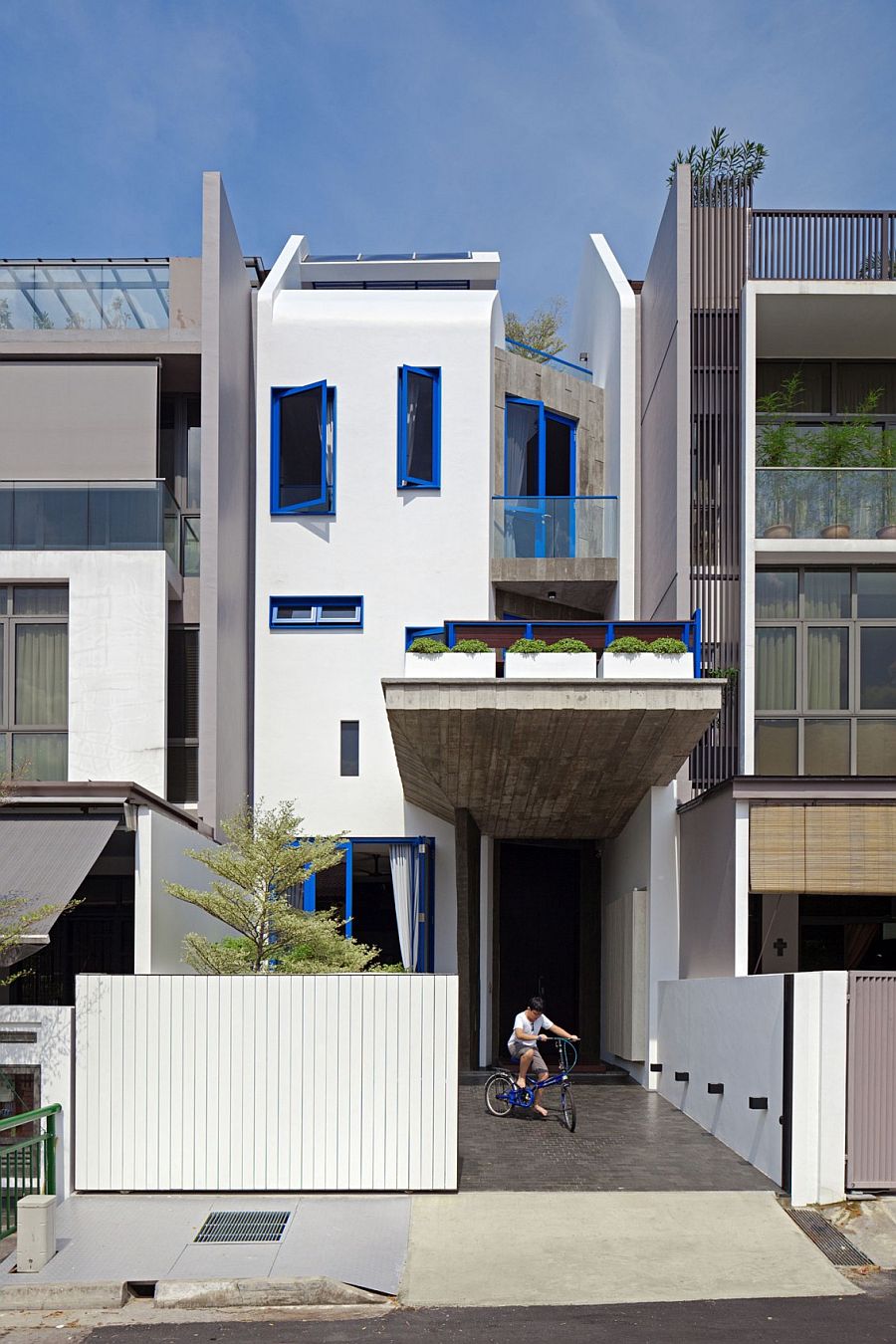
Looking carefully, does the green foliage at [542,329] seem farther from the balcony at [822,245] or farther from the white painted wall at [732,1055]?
the white painted wall at [732,1055]

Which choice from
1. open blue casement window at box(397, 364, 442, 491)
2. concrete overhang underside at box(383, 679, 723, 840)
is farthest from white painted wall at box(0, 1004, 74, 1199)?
open blue casement window at box(397, 364, 442, 491)

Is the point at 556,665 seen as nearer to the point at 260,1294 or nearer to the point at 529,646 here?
the point at 529,646

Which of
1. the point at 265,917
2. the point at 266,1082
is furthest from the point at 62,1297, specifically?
the point at 265,917

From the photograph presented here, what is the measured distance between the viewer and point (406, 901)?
2059 cm

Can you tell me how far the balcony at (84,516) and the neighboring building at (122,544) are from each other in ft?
0.09

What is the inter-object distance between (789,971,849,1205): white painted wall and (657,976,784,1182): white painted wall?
325mm

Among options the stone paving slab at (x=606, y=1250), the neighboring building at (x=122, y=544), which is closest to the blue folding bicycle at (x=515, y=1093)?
the stone paving slab at (x=606, y=1250)

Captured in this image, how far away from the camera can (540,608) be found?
76.4ft

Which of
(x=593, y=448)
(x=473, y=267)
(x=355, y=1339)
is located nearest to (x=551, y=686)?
(x=355, y=1339)

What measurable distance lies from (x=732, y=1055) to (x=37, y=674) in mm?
10736

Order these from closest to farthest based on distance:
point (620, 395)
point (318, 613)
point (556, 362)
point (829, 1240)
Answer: point (829, 1240)
point (318, 613)
point (620, 395)
point (556, 362)

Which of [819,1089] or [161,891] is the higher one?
[161,891]

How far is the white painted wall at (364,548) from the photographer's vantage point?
21.2 m

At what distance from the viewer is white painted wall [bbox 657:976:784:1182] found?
11.3 meters
